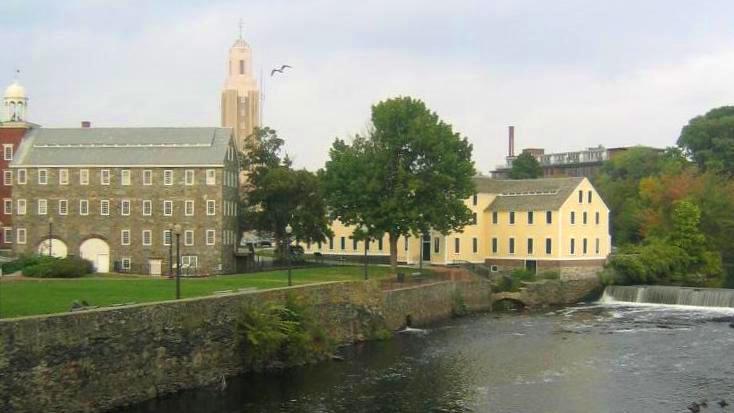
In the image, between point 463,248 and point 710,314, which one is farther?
point 463,248

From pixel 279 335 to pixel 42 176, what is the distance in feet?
118

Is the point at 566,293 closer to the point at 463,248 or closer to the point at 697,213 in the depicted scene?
the point at 463,248

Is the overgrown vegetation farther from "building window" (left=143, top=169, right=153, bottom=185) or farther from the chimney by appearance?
the chimney

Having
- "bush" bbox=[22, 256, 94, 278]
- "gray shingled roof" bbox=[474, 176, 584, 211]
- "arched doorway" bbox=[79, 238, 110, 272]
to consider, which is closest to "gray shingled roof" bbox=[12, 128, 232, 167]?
"arched doorway" bbox=[79, 238, 110, 272]

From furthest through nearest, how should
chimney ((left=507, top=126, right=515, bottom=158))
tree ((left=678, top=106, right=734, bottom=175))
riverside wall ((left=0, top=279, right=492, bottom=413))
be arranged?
1. chimney ((left=507, top=126, right=515, bottom=158))
2. tree ((left=678, top=106, right=734, bottom=175))
3. riverside wall ((left=0, top=279, right=492, bottom=413))

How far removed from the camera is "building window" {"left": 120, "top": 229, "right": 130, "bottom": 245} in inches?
2477

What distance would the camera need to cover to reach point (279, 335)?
35.7m

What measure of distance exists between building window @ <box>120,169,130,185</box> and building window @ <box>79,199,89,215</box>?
3209 millimetres

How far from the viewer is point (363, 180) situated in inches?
2377

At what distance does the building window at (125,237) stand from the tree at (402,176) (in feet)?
50.3

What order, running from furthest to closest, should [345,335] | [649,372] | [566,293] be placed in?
[566,293], [345,335], [649,372]

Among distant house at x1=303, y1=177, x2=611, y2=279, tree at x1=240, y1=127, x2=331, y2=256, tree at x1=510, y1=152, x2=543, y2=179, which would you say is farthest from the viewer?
tree at x1=510, y1=152, x2=543, y2=179

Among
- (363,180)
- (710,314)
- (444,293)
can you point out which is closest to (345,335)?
(444,293)

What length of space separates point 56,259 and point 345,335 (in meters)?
19.4
